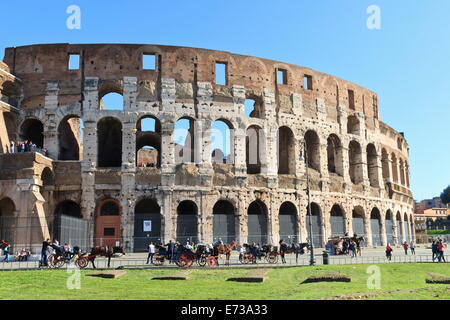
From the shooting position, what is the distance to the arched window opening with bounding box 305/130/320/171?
36.7 meters

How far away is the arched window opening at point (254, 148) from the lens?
34400mm

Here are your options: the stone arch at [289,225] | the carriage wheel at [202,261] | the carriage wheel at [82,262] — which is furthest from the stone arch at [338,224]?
the carriage wheel at [82,262]

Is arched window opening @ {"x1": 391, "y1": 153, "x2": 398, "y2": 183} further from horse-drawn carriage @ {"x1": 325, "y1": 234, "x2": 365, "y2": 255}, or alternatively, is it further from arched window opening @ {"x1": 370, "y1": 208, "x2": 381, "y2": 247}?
horse-drawn carriage @ {"x1": 325, "y1": 234, "x2": 365, "y2": 255}

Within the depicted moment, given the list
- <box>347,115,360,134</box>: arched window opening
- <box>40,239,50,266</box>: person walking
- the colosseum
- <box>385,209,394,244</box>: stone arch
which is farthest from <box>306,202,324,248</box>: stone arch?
<box>40,239,50,266</box>: person walking

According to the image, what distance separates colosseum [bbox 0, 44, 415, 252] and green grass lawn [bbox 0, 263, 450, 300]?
31.9 feet

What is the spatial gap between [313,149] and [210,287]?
79.3 feet

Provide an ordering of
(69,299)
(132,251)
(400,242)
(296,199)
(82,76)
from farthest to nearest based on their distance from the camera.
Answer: (400,242) → (296,199) → (82,76) → (132,251) → (69,299)

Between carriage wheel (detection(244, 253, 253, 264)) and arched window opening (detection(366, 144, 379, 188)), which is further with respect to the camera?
arched window opening (detection(366, 144, 379, 188))

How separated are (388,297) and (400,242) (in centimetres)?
3443

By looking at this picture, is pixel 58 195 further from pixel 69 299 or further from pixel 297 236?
pixel 69 299

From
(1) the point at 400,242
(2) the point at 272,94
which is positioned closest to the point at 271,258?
(2) the point at 272,94

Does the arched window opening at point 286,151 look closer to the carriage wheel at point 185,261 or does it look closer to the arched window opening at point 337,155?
the arched window opening at point 337,155

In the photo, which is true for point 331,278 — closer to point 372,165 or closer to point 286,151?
point 286,151

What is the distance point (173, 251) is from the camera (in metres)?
22.3
